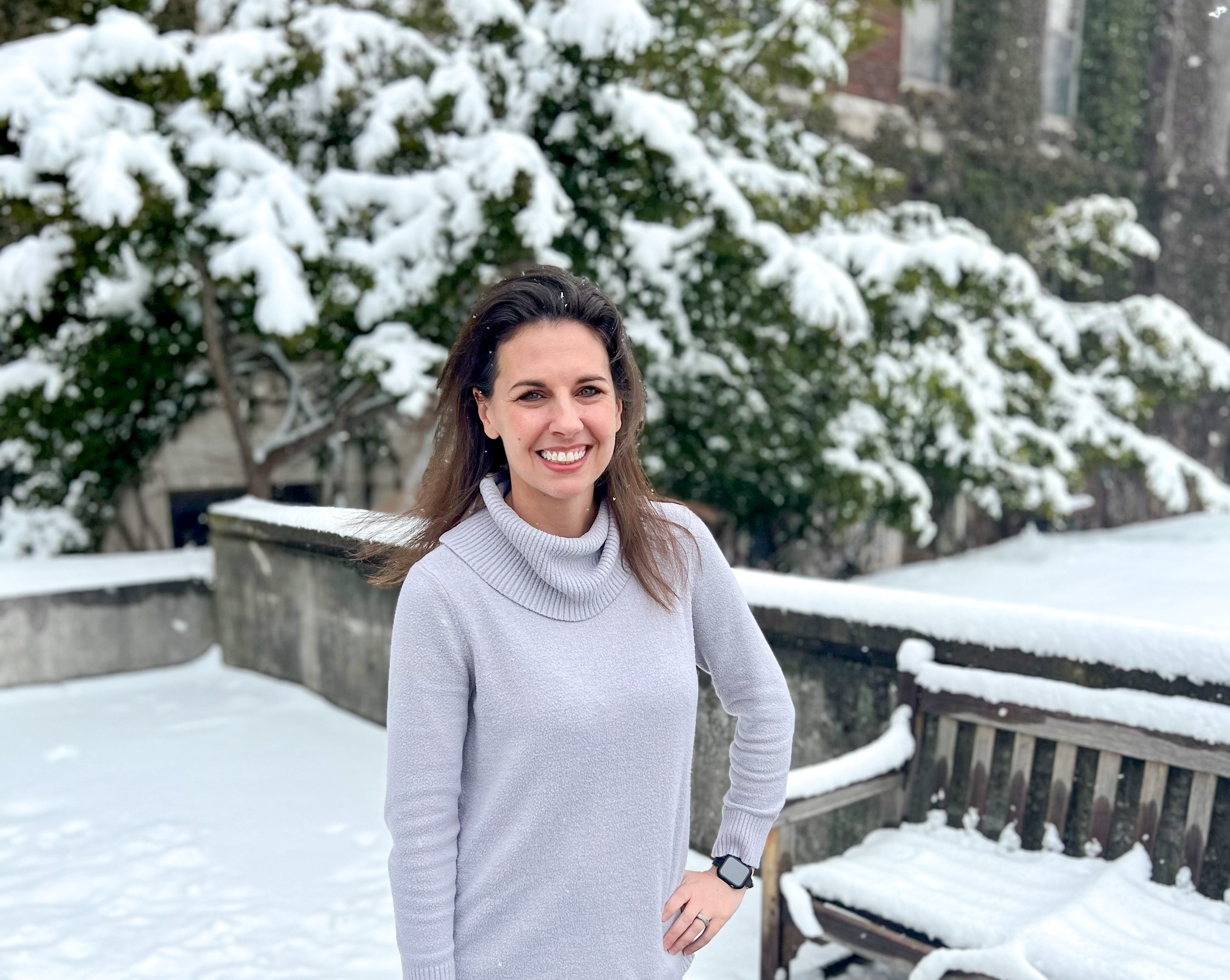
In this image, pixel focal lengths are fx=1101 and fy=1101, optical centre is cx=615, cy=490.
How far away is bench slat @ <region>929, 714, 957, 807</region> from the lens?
10.9 feet

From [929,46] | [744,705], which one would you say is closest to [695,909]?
[744,705]

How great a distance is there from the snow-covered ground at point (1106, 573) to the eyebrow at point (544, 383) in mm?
4683

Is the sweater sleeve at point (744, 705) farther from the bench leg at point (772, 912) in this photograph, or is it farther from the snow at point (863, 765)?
the bench leg at point (772, 912)

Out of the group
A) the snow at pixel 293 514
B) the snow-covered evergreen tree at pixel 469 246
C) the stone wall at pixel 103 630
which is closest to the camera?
the snow at pixel 293 514

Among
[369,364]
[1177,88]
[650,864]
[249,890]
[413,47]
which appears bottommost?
[249,890]

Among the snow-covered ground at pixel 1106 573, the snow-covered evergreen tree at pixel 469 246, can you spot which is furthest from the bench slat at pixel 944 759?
the snow-covered evergreen tree at pixel 469 246

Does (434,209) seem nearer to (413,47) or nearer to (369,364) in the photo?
(369,364)

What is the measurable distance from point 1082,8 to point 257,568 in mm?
13568

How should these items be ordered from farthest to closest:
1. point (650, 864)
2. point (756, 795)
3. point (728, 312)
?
point (728, 312), point (756, 795), point (650, 864)

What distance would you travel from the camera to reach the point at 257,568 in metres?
6.26

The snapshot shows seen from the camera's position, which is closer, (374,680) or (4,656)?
(374,680)

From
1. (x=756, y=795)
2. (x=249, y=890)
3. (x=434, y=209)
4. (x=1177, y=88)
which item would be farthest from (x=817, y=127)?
(x=756, y=795)

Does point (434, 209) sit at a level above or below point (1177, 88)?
below

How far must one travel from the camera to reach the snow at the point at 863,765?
121 inches
